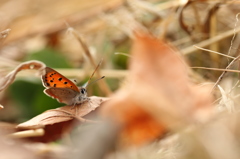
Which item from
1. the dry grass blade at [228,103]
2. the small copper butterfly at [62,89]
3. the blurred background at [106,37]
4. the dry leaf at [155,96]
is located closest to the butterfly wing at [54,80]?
the small copper butterfly at [62,89]

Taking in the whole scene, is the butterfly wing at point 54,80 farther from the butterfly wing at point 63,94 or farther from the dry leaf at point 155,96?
the dry leaf at point 155,96

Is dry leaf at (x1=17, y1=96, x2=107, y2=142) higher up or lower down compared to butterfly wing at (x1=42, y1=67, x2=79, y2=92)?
lower down

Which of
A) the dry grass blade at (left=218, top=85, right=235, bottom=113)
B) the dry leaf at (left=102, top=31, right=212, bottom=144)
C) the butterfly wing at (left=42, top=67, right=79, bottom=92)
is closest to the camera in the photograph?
the dry leaf at (left=102, top=31, right=212, bottom=144)

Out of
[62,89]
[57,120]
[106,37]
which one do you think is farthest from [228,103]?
[106,37]

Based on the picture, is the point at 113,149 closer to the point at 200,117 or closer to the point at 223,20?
the point at 200,117

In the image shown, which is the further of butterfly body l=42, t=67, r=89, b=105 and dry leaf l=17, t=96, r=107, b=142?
butterfly body l=42, t=67, r=89, b=105

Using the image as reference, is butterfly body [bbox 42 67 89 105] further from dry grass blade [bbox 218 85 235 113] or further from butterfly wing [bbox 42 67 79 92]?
dry grass blade [bbox 218 85 235 113]

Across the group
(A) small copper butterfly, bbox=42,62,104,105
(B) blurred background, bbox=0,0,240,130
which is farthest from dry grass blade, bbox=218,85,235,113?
(A) small copper butterfly, bbox=42,62,104,105
